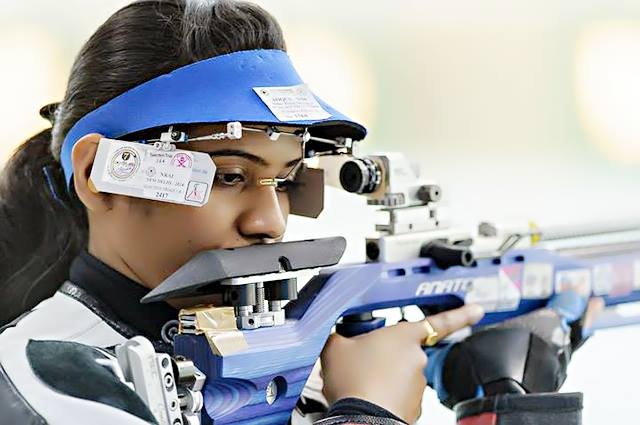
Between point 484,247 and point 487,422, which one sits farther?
point 484,247

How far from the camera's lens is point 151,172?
77cm

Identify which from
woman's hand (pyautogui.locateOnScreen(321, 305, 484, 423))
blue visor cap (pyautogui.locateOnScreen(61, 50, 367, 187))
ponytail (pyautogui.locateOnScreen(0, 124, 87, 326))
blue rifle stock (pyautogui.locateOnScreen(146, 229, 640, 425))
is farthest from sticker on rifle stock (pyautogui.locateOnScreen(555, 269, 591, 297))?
ponytail (pyautogui.locateOnScreen(0, 124, 87, 326))

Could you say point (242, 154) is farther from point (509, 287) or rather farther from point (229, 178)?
point (509, 287)

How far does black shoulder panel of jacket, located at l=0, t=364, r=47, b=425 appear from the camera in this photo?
0.61 metres

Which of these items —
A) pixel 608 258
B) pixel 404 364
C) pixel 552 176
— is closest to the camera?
pixel 404 364

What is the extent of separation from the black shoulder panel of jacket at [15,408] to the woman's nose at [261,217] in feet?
0.76

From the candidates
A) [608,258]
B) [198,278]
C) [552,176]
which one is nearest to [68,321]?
[198,278]

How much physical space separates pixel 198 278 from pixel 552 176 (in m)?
1.37

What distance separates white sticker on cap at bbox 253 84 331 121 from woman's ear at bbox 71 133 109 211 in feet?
0.44

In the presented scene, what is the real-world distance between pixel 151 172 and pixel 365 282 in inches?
9.1

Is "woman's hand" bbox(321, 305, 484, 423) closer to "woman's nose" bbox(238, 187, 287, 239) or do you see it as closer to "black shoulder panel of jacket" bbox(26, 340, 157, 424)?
"woman's nose" bbox(238, 187, 287, 239)

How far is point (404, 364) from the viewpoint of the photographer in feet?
2.84

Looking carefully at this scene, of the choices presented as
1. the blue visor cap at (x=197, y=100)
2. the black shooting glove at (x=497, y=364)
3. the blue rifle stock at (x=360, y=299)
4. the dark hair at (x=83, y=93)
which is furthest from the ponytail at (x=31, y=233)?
the black shooting glove at (x=497, y=364)

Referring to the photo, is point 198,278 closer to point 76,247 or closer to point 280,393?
point 280,393
